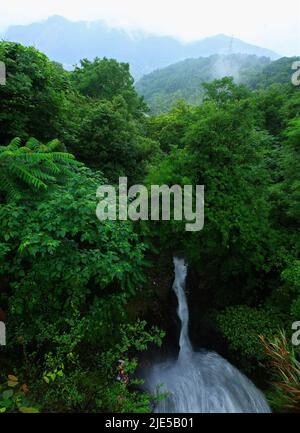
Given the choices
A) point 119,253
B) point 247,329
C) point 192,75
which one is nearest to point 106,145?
point 119,253

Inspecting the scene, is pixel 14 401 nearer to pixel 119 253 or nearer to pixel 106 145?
pixel 119 253

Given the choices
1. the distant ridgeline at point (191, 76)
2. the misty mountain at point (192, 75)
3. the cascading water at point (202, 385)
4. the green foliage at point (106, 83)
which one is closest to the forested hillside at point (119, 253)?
the cascading water at point (202, 385)

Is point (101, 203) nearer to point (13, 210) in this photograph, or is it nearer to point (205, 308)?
point (13, 210)

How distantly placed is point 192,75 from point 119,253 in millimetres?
113640

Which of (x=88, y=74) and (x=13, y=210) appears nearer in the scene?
(x=13, y=210)

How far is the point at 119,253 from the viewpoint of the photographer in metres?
4.94

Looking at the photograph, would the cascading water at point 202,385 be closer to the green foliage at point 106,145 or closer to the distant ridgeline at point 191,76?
the green foliage at point 106,145

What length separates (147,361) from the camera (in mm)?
7648

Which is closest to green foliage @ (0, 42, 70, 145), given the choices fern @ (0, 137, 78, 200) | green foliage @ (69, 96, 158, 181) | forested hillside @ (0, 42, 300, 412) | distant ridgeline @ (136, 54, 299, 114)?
forested hillside @ (0, 42, 300, 412)

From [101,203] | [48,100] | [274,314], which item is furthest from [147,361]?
[48,100]

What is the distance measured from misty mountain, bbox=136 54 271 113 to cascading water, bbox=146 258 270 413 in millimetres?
58862

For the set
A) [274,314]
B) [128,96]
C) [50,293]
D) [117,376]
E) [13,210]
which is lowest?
[117,376]

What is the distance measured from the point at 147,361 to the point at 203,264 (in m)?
3.30
